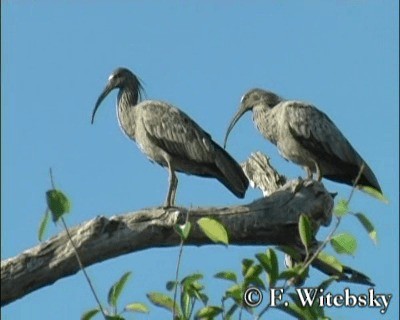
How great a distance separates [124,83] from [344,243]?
435cm

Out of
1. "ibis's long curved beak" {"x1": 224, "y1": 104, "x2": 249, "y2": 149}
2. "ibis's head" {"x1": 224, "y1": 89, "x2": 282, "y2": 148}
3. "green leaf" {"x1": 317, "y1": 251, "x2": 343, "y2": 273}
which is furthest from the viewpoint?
"ibis's long curved beak" {"x1": 224, "y1": 104, "x2": 249, "y2": 149}

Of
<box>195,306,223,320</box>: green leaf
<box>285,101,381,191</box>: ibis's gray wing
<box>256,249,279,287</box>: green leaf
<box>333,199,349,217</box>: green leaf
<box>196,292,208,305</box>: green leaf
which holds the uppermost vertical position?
<box>333,199,349,217</box>: green leaf

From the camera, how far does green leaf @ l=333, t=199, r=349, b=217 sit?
631 centimetres

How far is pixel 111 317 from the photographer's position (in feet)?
19.3

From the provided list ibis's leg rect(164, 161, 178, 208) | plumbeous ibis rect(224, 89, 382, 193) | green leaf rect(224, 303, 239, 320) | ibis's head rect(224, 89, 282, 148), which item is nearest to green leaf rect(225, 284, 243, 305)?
green leaf rect(224, 303, 239, 320)

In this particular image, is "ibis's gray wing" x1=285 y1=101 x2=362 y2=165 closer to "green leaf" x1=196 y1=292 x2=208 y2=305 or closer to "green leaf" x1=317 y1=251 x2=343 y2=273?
"green leaf" x1=317 y1=251 x2=343 y2=273

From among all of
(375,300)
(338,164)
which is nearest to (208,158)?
(338,164)

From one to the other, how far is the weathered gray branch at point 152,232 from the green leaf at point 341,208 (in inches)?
29.4

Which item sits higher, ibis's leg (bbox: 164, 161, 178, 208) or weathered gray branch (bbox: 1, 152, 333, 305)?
weathered gray branch (bbox: 1, 152, 333, 305)

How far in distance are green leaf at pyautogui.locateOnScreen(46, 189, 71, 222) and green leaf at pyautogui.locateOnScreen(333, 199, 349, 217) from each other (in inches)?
53.0

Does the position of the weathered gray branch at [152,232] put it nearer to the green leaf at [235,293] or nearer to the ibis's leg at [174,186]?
the green leaf at [235,293]

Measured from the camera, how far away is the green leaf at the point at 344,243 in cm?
639

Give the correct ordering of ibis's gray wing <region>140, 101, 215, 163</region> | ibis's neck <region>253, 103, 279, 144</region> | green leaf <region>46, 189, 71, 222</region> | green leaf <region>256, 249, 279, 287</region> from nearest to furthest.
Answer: green leaf <region>46, 189, 71, 222</region>, green leaf <region>256, 249, 279, 287</region>, ibis's gray wing <region>140, 101, 215, 163</region>, ibis's neck <region>253, 103, 279, 144</region>

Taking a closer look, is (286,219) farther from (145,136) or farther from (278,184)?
(145,136)
